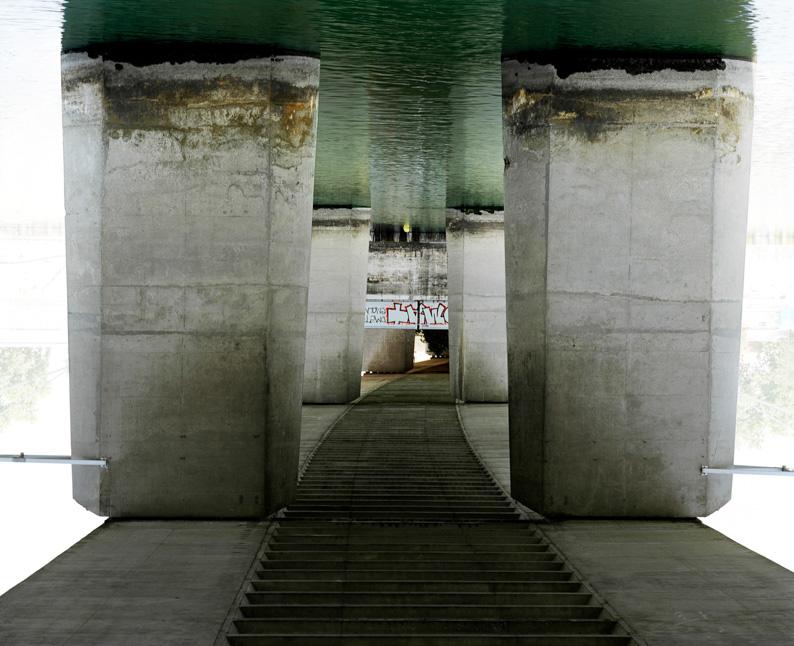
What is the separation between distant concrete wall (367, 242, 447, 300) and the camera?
37.0 m

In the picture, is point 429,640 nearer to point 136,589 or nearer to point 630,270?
point 136,589

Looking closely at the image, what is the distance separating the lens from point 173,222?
1162cm

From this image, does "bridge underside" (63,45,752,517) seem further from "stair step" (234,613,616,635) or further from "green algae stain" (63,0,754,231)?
"stair step" (234,613,616,635)

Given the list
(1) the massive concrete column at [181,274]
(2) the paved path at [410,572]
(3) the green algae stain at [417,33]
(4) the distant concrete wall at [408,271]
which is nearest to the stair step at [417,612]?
(2) the paved path at [410,572]

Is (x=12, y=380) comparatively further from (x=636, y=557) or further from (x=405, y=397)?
(x=636, y=557)

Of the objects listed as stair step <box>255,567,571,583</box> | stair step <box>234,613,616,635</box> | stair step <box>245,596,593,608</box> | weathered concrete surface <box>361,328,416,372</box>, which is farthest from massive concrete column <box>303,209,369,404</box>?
stair step <box>234,613,616,635</box>

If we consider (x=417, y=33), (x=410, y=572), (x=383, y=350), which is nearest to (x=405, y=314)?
(x=383, y=350)

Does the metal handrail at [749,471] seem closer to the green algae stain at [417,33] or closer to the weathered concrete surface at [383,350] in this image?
the green algae stain at [417,33]

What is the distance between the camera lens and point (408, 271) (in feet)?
122

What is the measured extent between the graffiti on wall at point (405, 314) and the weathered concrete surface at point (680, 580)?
25773 millimetres

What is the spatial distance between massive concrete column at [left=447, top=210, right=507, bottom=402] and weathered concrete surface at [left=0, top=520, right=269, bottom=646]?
17794 millimetres

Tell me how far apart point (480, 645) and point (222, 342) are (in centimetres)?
579

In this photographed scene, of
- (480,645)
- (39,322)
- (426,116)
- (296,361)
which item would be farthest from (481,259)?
(39,322)

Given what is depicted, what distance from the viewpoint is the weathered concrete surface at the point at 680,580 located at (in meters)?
7.58
